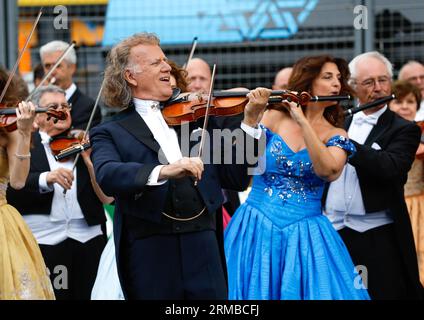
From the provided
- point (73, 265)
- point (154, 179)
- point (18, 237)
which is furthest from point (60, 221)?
point (154, 179)

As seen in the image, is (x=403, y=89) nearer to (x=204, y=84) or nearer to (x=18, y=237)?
(x=204, y=84)

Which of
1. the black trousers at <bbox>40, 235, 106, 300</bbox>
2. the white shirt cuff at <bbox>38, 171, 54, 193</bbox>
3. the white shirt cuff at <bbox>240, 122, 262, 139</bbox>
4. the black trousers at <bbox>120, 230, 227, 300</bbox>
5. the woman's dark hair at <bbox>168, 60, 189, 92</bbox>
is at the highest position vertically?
the woman's dark hair at <bbox>168, 60, 189, 92</bbox>

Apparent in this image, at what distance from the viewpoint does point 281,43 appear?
8.51m

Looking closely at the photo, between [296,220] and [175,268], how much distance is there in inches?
49.9

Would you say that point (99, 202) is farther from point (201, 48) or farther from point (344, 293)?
point (201, 48)

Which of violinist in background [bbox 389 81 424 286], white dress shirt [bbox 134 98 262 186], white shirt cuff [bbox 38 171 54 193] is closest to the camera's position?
white dress shirt [bbox 134 98 262 186]

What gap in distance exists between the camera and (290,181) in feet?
19.0

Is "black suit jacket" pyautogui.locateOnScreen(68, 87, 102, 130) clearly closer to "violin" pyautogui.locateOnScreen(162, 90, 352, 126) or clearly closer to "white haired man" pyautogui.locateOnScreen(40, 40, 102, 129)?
"white haired man" pyautogui.locateOnScreen(40, 40, 102, 129)

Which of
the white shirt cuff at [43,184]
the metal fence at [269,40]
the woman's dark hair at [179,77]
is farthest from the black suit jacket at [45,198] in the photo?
the metal fence at [269,40]

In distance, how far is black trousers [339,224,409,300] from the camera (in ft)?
20.4

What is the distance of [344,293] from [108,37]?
3.98 meters

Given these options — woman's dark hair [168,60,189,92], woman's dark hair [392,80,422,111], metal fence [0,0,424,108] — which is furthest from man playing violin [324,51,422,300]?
metal fence [0,0,424,108]

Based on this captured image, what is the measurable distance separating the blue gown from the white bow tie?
0.64 m

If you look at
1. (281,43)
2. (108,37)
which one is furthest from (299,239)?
(108,37)
